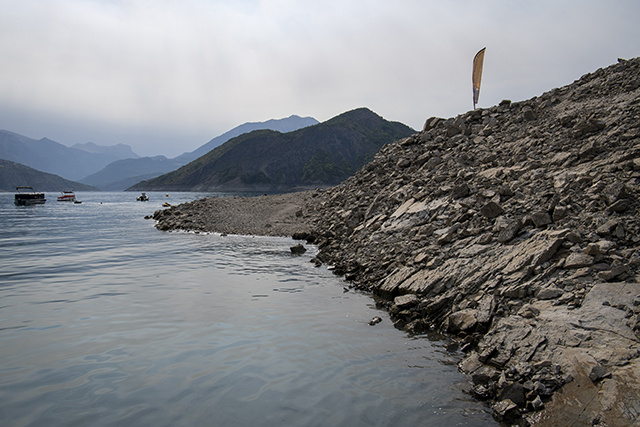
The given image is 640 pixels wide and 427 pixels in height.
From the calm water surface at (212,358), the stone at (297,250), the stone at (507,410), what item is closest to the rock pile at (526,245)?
the stone at (507,410)

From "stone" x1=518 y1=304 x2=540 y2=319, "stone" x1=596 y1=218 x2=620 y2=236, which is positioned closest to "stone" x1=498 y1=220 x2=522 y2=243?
"stone" x1=596 y1=218 x2=620 y2=236

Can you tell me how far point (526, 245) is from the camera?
31.0ft

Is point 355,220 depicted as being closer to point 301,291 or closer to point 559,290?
point 301,291

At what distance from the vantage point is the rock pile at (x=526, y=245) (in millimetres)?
6320

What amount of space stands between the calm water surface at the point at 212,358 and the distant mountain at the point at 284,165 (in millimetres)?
151948

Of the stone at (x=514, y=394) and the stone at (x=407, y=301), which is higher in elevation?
the stone at (x=407, y=301)

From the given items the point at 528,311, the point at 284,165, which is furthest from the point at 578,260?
the point at 284,165

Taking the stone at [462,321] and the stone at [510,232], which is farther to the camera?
the stone at [510,232]

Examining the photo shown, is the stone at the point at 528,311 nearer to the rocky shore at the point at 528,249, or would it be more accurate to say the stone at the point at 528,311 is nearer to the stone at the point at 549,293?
the rocky shore at the point at 528,249

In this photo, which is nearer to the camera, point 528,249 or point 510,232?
point 528,249

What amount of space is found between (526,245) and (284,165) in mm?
183486

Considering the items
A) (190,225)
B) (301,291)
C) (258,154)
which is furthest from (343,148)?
(301,291)

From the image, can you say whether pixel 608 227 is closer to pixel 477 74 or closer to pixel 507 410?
pixel 507 410

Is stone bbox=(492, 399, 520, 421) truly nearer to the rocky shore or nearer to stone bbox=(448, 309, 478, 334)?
the rocky shore
